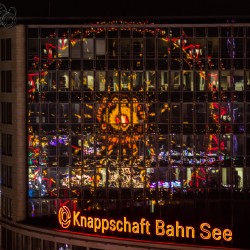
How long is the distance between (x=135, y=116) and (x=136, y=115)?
134mm

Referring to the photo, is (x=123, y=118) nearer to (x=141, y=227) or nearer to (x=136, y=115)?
(x=136, y=115)

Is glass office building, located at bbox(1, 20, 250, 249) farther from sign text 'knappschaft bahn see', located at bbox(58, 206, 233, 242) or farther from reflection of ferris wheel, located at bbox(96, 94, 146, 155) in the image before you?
sign text 'knappschaft bahn see', located at bbox(58, 206, 233, 242)

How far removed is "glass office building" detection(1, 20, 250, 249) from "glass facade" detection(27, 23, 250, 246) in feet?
0.28

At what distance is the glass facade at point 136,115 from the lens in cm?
8669

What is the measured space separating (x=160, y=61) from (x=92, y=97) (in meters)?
6.47

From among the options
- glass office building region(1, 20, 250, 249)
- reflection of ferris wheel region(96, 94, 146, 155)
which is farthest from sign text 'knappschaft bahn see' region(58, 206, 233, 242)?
reflection of ferris wheel region(96, 94, 146, 155)

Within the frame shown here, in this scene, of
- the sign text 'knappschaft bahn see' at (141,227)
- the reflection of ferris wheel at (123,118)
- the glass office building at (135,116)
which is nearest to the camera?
the sign text 'knappschaft bahn see' at (141,227)

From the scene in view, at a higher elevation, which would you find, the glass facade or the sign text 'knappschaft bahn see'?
the glass facade

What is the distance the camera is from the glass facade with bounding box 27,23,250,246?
86.7m

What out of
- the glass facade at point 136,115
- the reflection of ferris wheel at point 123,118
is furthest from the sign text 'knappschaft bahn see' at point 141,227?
the reflection of ferris wheel at point 123,118

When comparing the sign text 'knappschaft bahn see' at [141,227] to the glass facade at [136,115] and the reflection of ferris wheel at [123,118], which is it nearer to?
the glass facade at [136,115]

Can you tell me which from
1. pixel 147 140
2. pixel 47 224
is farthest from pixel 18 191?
pixel 147 140

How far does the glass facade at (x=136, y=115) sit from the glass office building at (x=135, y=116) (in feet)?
0.28

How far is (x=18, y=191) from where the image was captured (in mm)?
87750
